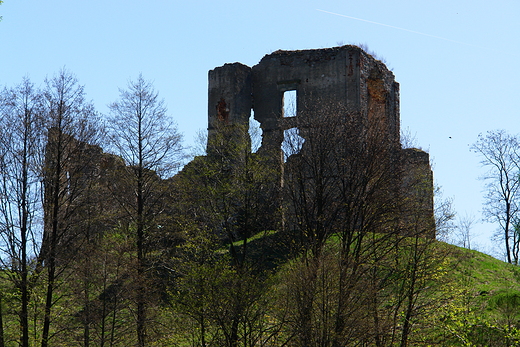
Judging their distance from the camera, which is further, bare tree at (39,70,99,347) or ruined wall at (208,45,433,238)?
ruined wall at (208,45,433,238)

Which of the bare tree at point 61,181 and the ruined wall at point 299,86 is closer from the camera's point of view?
the bare tree at point 61,181

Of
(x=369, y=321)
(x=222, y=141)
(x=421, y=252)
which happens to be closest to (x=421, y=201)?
(x=421, y=252)

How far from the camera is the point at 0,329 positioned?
56.2 feet

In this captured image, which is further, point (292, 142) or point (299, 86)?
point (299, 86)

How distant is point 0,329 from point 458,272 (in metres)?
12.8

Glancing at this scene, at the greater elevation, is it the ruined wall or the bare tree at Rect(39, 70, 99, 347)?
the ruined wall

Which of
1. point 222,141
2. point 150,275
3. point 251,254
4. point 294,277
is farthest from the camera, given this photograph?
point 251,254

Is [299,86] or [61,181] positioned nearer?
[61,181]

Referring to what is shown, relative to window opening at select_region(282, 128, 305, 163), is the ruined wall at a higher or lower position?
higher

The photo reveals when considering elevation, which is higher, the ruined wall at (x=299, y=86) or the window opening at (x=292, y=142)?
the ruined wall at (x=299, y=86)

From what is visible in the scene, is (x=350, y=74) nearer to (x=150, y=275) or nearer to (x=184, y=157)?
(x=184, y=157)

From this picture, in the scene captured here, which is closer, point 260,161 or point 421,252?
point 421,252

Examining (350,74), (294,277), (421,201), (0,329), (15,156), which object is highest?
(350,74)

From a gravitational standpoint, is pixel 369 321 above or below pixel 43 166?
below
